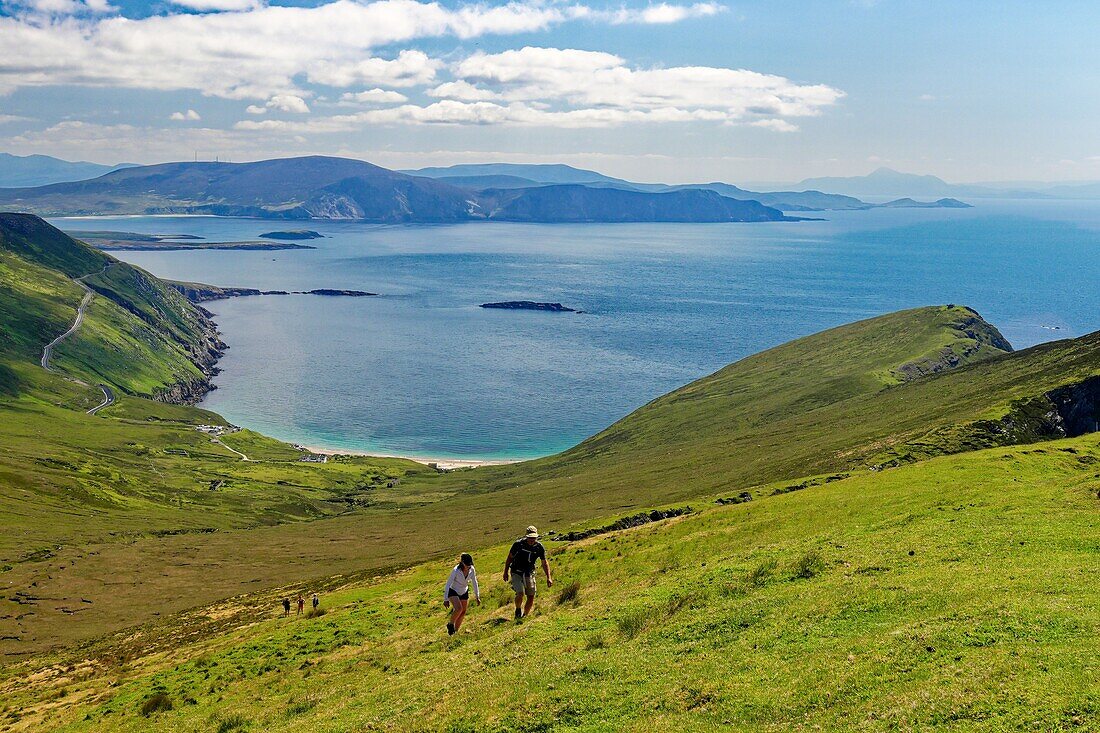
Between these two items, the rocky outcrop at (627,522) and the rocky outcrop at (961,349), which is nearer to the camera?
the rocky outcrop at (627,522)

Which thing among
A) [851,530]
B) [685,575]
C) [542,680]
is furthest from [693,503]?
[542,680]

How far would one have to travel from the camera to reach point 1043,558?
27562 mm

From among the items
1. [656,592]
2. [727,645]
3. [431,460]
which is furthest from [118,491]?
[727,645]

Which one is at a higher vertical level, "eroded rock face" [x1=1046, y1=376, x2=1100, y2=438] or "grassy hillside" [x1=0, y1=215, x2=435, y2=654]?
"eroded rock face" [x1=1046, y1=376, x2=1100, y2=438]

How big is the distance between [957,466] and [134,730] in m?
48.0

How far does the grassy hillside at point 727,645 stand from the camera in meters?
19.2

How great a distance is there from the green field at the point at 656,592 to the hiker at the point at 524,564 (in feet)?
3.63

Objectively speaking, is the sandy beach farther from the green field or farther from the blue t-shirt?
the blue t-shirt

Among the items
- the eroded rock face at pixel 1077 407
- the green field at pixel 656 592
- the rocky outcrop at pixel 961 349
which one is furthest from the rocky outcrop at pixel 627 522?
the rocky outcrop at pixel 961 349

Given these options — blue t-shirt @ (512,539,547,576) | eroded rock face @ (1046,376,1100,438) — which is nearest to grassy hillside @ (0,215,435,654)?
blue t-shirt @ (512,539,547,576)

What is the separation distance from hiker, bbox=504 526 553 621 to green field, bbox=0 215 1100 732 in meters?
1.11

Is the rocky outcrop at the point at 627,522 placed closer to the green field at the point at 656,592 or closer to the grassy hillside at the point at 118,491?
the green field at the point at 656,592

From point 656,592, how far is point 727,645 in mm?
7636

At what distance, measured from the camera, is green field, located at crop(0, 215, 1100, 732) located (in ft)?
67.5
